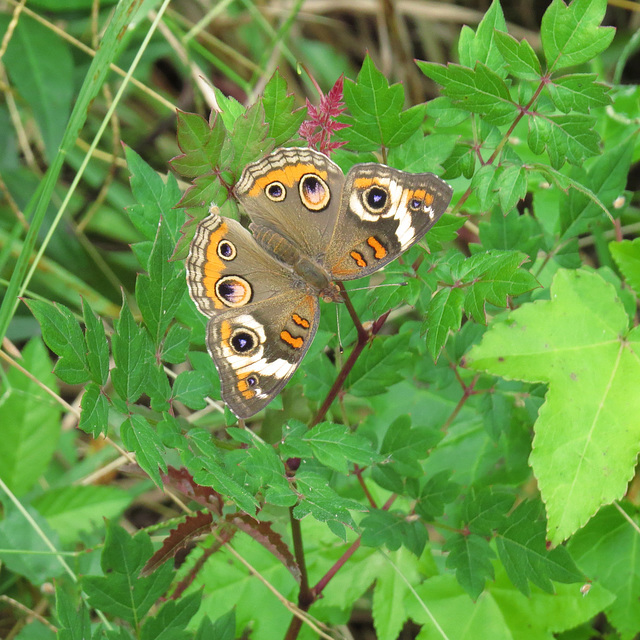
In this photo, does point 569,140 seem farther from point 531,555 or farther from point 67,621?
point 67,621

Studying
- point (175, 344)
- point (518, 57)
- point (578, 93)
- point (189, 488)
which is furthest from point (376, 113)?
point (189, 488)

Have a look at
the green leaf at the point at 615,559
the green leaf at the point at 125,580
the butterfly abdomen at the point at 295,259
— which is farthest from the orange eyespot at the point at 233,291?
the green leaf at the point at 615,559

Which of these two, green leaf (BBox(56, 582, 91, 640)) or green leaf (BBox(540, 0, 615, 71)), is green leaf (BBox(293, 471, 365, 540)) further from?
green leaf (BBox(540, 0, 615, 71))

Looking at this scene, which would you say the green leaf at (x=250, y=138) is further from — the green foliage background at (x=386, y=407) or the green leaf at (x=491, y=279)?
the green leaf at (x=491, y=279)

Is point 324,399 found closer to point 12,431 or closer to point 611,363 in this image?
point 611,363

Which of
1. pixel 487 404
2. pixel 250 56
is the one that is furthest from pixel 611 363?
pixel 250 56

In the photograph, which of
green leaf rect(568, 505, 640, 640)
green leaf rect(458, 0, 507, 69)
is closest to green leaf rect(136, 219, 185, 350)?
green leaf rect(458, 0, 507, 69)
